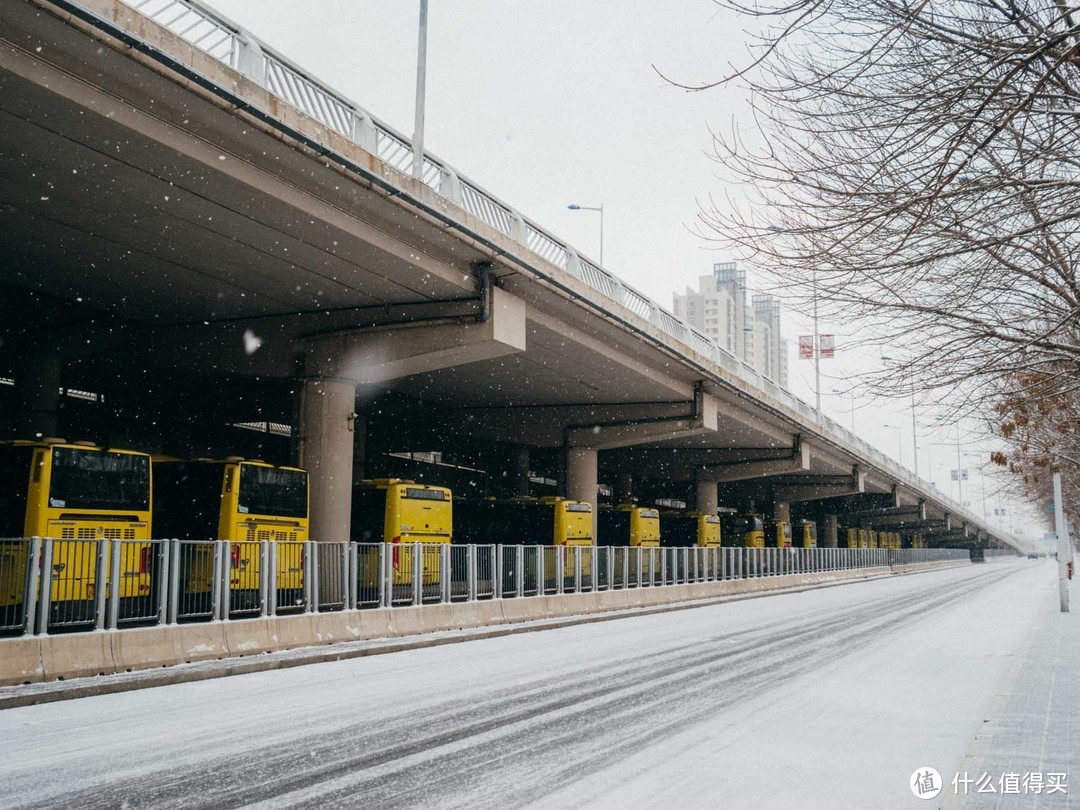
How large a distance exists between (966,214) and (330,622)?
1219 cm

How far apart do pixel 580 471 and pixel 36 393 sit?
20.6 metres

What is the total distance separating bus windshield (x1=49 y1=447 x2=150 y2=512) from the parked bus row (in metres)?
0.02

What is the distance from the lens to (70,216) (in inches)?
686

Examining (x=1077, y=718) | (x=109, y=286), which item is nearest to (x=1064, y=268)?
(x=1077, y=718)

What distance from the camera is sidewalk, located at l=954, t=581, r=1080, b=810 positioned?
6.38 metres

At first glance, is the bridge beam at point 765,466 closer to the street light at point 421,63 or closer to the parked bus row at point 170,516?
the parked bus row at point 170,516

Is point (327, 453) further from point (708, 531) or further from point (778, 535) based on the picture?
point (778, 535)

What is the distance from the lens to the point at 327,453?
79.5 ft

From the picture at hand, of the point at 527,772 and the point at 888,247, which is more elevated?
the point at 888,247

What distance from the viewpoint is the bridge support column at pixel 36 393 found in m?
Result: 25.4

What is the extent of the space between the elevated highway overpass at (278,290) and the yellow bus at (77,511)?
439cm

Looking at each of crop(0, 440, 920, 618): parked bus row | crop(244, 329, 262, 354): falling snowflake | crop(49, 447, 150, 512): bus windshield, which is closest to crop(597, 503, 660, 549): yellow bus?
crop(0, 440, 920, 618): parked bus row

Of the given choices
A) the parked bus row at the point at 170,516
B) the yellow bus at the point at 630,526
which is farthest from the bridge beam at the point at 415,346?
the yellow bus at the point at 630,526

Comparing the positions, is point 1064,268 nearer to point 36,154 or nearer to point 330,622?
point 330,622
